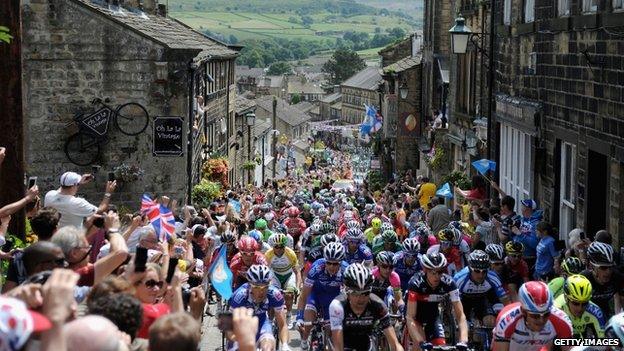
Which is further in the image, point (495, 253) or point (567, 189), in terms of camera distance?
point (567, 189)

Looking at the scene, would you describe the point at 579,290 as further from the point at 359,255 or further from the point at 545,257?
the point at 359,255

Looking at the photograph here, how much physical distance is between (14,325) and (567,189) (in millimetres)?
16326

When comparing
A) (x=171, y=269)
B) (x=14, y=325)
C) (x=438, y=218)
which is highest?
(x=14, y=325)

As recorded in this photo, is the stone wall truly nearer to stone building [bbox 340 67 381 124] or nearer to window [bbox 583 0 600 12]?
Result: window [bbox 583 0 600 12]

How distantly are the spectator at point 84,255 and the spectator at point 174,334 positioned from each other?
2809 mm

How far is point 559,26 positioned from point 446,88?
87.0 feet

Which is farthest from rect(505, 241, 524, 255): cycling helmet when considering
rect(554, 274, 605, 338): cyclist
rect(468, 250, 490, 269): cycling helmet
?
rect(554, 274, 605, 338): cyclist

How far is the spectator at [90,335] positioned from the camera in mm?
5848

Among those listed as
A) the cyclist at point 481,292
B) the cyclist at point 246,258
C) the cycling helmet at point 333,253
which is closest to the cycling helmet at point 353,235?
the cyclist at point 246,258

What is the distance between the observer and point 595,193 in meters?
18.5

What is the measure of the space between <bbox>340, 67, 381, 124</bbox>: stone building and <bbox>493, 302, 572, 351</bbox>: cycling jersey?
147m

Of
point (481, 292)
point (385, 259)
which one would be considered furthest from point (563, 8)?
point (481, 292)

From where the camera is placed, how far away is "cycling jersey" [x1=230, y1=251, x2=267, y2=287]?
49.1 feet

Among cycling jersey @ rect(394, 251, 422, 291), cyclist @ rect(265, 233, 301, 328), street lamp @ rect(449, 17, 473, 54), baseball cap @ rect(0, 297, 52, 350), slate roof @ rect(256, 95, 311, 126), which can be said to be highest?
street lamp @ rect(449, 17, 473, 54)
